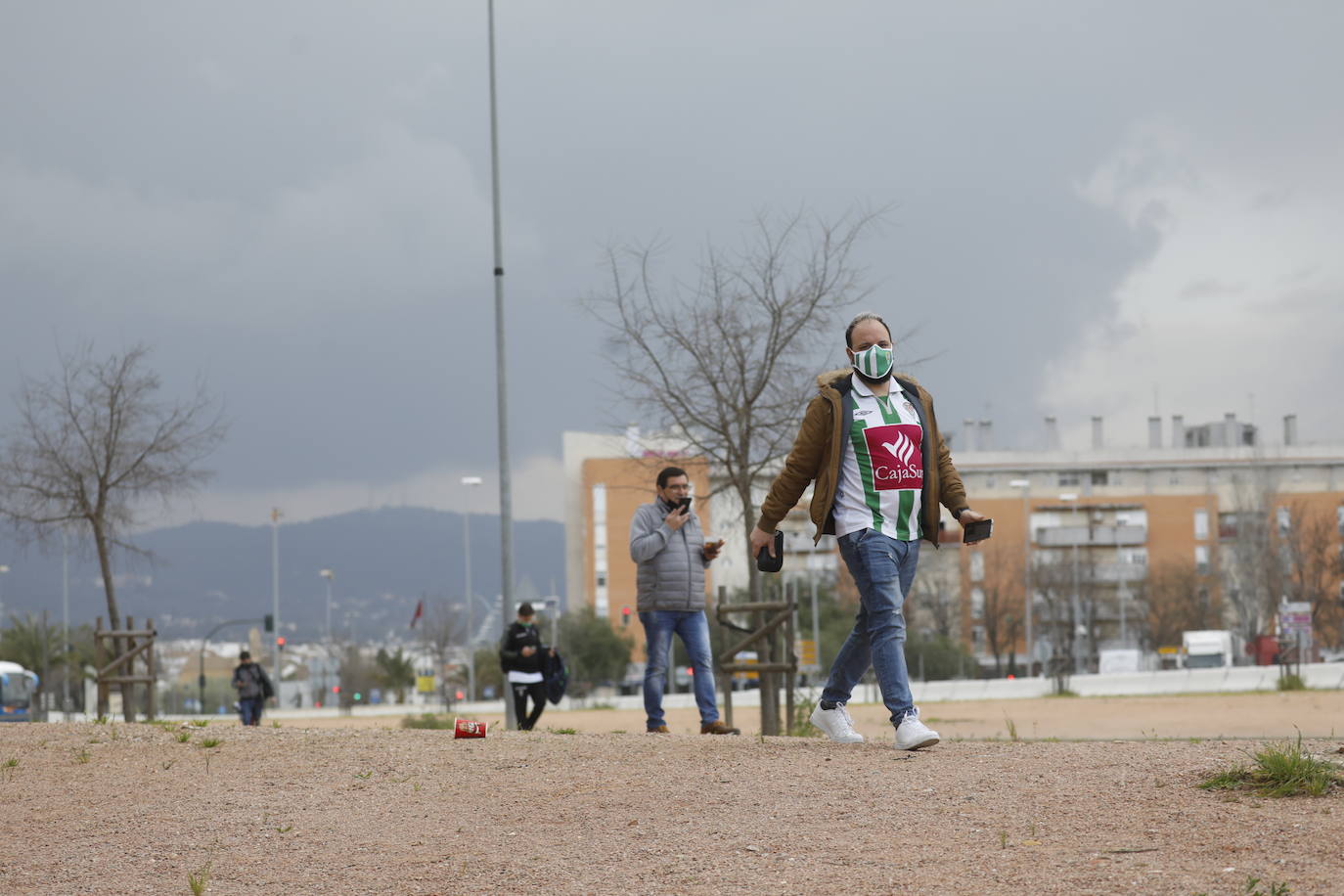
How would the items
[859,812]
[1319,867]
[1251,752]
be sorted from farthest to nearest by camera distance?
[1251,752], [859,812], [1319,867]

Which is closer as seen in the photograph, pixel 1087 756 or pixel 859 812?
pixel 859 812

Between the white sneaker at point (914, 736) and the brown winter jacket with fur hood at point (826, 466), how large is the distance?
0.91 m

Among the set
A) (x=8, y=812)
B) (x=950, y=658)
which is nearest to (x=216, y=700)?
(x=950, y=658)

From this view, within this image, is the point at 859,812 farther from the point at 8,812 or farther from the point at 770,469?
the point at 770,469

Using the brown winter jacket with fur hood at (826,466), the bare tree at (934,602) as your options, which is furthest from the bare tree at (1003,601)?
the brown winter jacket with fur hood at (826,466)

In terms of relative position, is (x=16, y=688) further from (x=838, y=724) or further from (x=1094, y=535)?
(x=1094, y=535)

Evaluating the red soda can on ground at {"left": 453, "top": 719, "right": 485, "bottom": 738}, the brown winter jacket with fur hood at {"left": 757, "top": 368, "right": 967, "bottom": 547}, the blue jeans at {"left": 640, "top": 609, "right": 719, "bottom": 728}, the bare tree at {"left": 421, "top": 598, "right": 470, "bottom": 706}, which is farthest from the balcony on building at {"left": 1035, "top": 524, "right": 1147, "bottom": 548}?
the brown winter jacket with fur hood at {"left": 757, "top": 368, "right": 967, "bottom": 547}

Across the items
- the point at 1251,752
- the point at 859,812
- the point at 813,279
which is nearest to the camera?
the point at 859,812

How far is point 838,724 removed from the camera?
26.3 feet

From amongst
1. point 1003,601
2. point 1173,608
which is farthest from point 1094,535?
point 1173,608

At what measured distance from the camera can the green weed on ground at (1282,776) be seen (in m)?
5.60

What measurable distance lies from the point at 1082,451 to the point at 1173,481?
7167 mm

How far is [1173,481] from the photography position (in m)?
112

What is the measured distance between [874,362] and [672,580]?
134 inches
